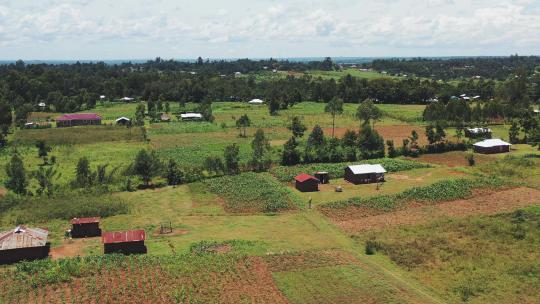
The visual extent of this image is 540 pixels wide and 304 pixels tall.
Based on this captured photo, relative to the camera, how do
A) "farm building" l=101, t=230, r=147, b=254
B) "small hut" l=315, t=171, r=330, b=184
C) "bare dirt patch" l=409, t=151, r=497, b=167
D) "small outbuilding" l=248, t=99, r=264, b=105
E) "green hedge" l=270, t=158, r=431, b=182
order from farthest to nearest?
"small outbuilding" l=248, t=99, r=264, b=105, "bare dirt patch" l=409, t=151, r=497, b=167, "green hedge" l=270, t=158, r=431, b=182, "small hut" l=315, t=171, r=330, b=184, "farm building" l=101, t=230, r=147, b=254

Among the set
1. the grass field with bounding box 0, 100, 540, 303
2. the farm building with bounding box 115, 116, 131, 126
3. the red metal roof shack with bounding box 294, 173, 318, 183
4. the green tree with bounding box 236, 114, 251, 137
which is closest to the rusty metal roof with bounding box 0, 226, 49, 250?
the grass field with bounding box 0, 100, 540, 303

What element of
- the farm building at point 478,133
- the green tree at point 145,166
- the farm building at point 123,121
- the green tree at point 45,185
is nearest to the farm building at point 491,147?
the farm building at point 478,133

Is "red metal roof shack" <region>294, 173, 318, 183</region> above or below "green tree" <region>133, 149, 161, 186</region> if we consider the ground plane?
below

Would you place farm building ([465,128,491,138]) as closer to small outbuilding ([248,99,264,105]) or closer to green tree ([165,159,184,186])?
green tree ([165,159,184,186])

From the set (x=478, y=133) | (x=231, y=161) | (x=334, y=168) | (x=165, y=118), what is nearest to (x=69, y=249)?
(x=231, y=161)

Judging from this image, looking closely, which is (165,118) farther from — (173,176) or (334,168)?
(334,168)

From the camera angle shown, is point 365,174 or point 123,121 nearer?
point 365,174

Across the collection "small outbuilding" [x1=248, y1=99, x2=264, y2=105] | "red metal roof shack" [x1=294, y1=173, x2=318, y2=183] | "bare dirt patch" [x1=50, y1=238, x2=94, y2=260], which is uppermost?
"small outbuilding" [x1=248, y1=99, x2=264, y2=105]

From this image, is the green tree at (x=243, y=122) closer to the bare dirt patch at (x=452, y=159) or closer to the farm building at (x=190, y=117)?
the farm building at (x=190, y=117)
